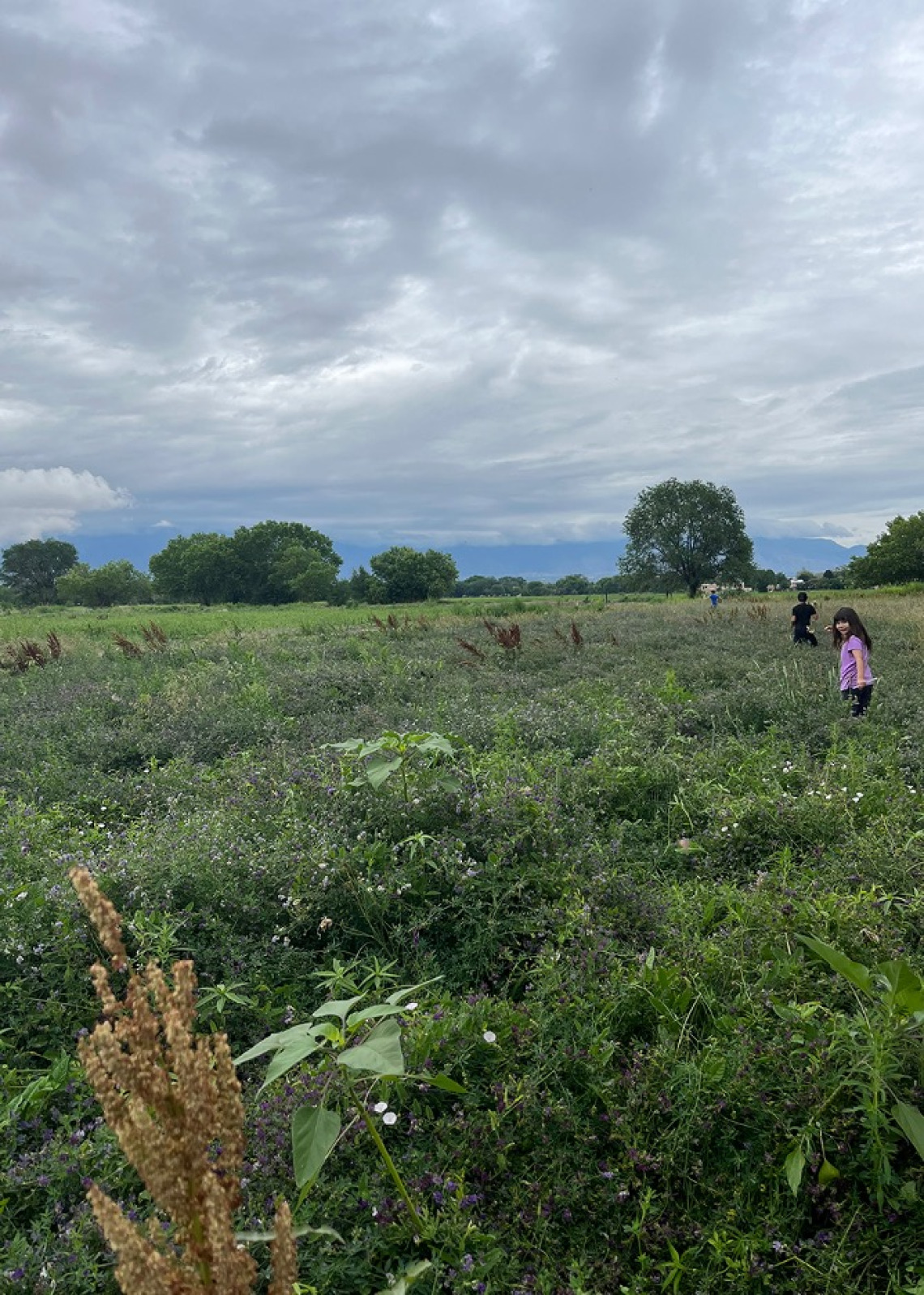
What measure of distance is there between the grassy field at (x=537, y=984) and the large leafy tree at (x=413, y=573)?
74.0 meters

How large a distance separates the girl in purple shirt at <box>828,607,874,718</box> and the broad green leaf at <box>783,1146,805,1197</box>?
22.1 ft

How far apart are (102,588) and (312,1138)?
345 ft

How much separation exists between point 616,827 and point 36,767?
5.79 m

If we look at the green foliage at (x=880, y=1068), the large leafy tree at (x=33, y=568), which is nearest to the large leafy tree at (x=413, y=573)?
the large leafy tree at (x=33, y=568)

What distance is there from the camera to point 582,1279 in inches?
87.1

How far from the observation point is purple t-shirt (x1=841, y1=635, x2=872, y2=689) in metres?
8.82

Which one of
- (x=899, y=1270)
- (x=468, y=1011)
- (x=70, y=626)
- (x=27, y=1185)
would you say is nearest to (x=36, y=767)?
(x=27, y=1185)

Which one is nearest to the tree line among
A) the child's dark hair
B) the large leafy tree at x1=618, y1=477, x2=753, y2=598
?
the large leafy tree at x1=618, y1=477, x2=753, y2=598

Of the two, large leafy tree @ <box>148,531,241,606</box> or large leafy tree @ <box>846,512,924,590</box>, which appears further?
large leafy tree @ <box>148,531,241,606</box>

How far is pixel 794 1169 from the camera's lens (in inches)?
96.6

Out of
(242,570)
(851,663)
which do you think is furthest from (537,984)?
(242,570)

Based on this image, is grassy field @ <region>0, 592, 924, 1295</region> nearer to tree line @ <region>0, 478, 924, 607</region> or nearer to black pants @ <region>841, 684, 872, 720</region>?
black pants @ <region>841, 684, 872, 720</region>

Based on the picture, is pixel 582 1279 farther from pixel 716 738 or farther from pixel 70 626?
pixel 70 626

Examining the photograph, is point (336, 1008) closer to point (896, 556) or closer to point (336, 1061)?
point (336, 1061)
